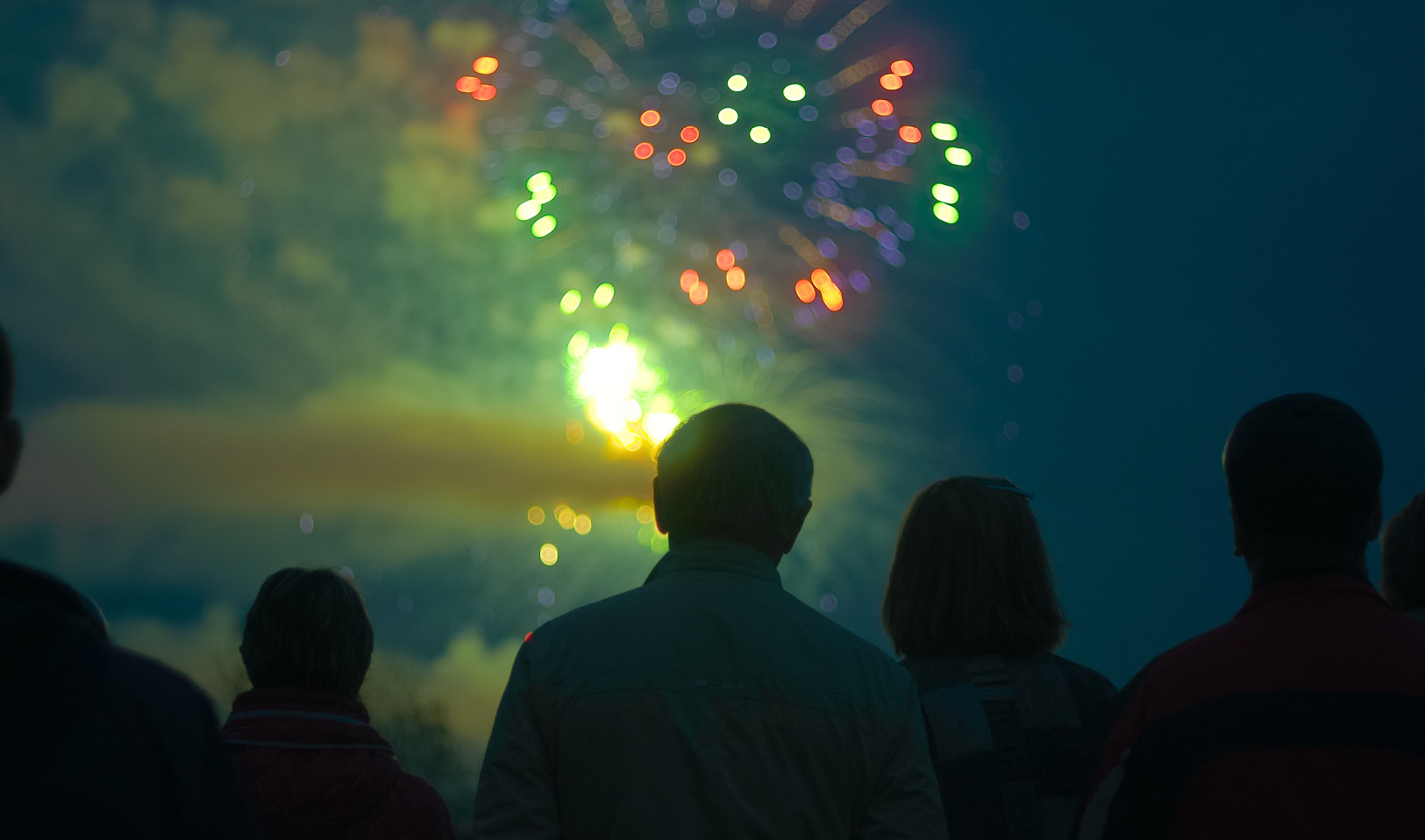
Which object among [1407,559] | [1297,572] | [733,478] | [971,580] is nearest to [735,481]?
[733,478]

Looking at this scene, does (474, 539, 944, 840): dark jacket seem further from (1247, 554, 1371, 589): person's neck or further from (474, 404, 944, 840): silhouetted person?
(1247, 554, 1371, 589): person's neck

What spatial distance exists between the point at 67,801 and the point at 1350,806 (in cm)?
239

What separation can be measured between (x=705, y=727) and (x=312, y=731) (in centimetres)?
164

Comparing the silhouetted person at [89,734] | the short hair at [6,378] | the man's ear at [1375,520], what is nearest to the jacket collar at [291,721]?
the silhouetted person at [89,734]

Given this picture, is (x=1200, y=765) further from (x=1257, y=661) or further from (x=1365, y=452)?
(x=1365, y=452)

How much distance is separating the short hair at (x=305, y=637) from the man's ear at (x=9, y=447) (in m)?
2.21

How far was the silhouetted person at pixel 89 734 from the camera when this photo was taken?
163cm

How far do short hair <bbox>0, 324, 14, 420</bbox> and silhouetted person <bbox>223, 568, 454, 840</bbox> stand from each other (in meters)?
2.34

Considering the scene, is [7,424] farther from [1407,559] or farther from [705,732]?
[1407,559]

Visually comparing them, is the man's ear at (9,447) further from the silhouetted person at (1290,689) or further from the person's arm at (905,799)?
the silhouetted person at (1290,689)

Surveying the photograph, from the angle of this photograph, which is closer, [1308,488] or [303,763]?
[1308,488]

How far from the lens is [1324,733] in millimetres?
2562

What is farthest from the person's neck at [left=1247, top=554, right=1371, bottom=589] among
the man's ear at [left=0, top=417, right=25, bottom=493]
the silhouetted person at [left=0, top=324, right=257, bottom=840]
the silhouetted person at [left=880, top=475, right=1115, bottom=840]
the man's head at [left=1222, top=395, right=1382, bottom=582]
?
the man's ear at [left=0, top=417, right=25, bottom=493]

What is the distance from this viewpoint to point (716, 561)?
336 cm
